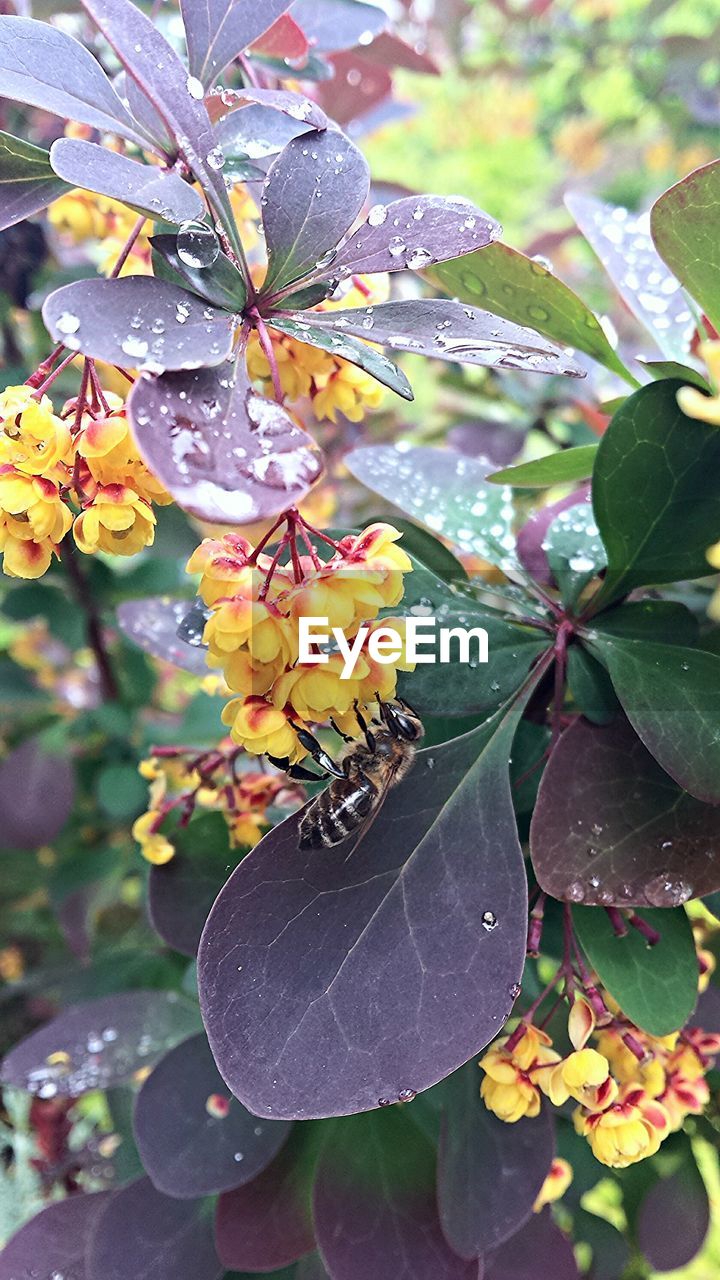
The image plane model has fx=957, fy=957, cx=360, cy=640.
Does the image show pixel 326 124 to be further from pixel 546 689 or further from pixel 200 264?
pixel 546 689

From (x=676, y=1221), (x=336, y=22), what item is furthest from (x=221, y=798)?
(x=336, y=22)

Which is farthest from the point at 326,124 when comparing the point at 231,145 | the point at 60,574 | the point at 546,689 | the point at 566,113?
the point at 566,113

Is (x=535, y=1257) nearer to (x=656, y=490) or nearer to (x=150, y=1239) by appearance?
(x=150, y=1239)

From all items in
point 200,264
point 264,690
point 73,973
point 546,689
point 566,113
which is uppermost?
point 200,264

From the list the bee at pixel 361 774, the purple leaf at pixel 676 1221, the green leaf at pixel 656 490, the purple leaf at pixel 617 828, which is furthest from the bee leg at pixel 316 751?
the purple leaf at pixel 676 1221

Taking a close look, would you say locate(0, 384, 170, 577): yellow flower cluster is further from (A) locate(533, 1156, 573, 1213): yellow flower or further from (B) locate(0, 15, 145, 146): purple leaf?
(A) locate(533, 1156, 573, 1213): yellow flower

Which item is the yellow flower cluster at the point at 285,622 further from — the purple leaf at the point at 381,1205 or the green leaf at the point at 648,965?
the purple leaf at the point at 381,1205
